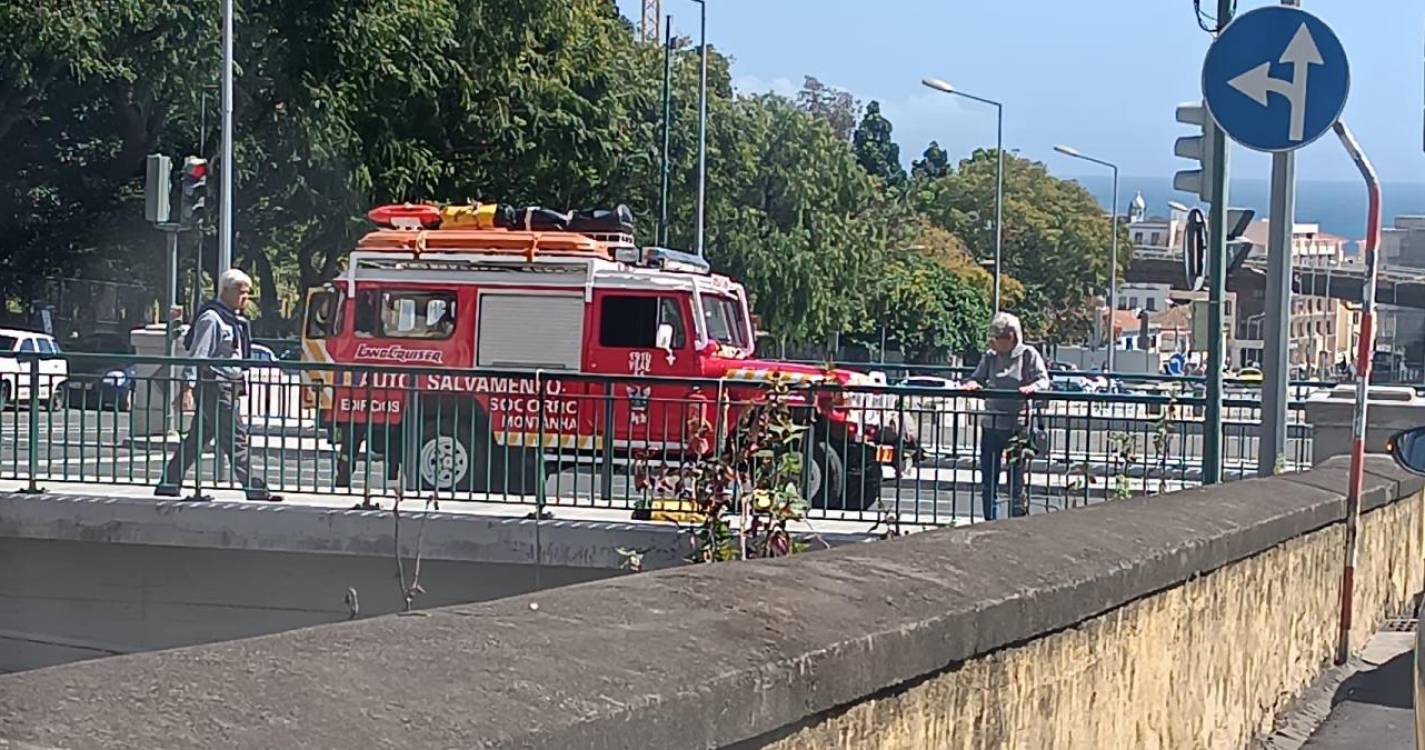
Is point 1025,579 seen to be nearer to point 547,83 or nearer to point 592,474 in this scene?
point 592,474

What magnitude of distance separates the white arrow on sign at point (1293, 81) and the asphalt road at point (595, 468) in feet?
13.5

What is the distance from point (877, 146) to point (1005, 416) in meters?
154

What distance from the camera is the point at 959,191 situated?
111688mm

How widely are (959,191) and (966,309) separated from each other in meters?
31.1

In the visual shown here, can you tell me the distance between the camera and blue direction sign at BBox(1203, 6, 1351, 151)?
9539 mm

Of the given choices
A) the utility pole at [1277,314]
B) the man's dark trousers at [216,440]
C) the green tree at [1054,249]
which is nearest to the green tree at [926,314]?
the green tree at [1054,249]

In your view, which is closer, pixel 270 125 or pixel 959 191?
pixel 270 125

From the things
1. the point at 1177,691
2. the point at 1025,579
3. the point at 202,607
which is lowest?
the point at 202,607

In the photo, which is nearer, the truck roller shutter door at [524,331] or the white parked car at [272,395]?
the white parked car at [272,395]

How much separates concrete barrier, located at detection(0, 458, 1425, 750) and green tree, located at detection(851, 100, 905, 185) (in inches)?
5694

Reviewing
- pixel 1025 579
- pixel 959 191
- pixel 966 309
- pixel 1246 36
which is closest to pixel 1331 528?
pixel 1246 36

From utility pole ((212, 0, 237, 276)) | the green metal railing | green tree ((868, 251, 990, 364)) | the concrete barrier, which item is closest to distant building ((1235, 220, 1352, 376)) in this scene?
green tree ((868, 251, 990, 364))

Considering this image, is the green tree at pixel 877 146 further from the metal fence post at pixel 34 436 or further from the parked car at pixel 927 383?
the metal fence post at pixel 34 436

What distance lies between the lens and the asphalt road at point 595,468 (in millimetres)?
13578
